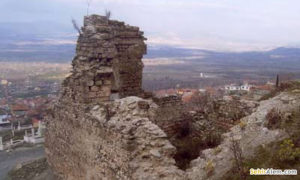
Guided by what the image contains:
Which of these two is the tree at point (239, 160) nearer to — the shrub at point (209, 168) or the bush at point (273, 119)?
the shrub at point (209, 168)

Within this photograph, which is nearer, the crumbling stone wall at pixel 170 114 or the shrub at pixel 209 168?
the shrub at pixel 209 168

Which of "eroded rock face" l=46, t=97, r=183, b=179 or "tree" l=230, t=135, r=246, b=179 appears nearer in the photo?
"tree" l=230, t=135, r=246, b=179

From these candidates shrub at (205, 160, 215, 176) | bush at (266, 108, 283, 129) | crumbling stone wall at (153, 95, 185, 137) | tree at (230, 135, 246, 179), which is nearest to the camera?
tree at (230, 135, 246, 179)

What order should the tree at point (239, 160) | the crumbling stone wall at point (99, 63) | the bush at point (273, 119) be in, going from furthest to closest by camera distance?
the crumbling stone wall at point (99, 63) → the bush at point (273, 119) → the tree at point (239, 160)

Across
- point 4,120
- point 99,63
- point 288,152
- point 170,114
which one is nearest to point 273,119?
point 288,152

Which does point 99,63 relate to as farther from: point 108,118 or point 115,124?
point 115,124

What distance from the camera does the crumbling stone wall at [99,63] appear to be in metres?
6.96

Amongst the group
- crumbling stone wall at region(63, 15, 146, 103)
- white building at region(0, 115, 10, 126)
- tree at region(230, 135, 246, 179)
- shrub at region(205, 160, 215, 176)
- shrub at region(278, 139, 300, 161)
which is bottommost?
white building at region(0, 115, 10, 126)

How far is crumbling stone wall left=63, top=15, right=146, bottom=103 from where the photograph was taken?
6.96 m

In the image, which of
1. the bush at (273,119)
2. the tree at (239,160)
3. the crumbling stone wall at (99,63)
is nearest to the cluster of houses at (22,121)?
the crumbling stone wall at (99,63)

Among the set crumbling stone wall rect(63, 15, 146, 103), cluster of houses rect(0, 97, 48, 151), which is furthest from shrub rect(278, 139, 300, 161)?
cluster of houses rect(0, 97, 48, 151)

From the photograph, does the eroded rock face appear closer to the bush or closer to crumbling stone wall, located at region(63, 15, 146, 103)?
crumbling stone wall, located at region(63, 15, 146, 103)

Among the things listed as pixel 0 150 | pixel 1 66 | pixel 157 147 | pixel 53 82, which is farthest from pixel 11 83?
pixel 157 147

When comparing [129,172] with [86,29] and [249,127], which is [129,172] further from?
[86,29]
